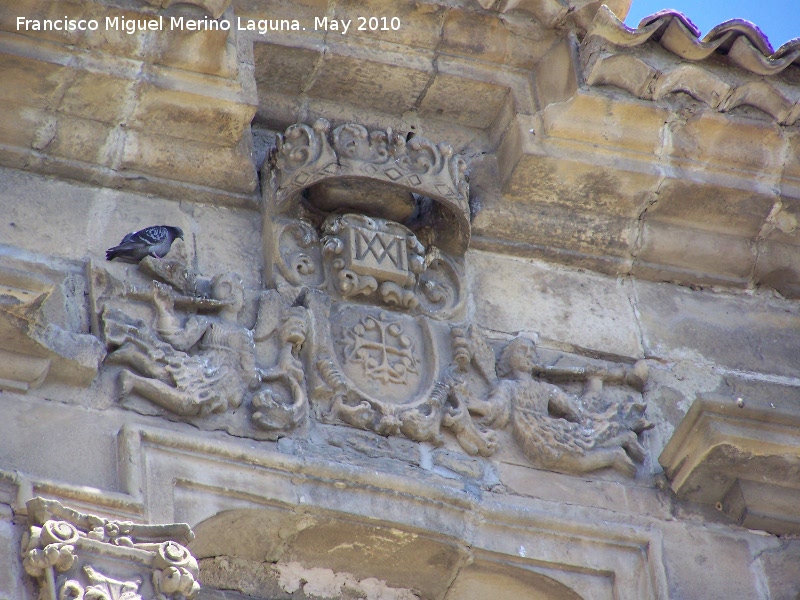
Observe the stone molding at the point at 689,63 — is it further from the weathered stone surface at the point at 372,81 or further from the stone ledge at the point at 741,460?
the stone ledge at the point at 741,460

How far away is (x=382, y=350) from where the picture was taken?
497 cm

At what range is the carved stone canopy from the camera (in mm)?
5242

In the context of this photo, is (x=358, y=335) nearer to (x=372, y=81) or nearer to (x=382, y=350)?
(x=382, y=350)

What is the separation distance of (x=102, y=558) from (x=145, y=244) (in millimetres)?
1242

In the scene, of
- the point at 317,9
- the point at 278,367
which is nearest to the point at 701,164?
the point at 317,9

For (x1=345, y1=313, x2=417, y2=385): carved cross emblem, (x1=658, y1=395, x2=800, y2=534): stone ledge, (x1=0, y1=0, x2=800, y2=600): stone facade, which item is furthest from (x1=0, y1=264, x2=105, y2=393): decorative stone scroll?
(x1=658, y1=395, x2=800, y2=534): stone ledge

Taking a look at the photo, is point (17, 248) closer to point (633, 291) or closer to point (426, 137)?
point (426, 137)

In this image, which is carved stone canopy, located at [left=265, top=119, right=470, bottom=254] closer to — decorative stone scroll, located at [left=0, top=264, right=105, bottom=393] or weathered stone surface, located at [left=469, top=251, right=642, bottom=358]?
weathered stone surface, located at [left=469, top=251, right=642, bottom=358]

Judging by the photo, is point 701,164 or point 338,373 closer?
point 338,373

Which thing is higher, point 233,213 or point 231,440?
point 233,213

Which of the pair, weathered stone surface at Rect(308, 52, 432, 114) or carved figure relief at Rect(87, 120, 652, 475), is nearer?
carved figure relief at Rect(87, 120, 652, 475)

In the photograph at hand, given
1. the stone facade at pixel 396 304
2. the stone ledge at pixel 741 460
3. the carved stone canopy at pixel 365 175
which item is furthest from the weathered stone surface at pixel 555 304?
the stone ledge at pixel 741 460

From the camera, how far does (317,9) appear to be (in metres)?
5.52

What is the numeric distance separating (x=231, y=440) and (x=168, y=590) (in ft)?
2.19
